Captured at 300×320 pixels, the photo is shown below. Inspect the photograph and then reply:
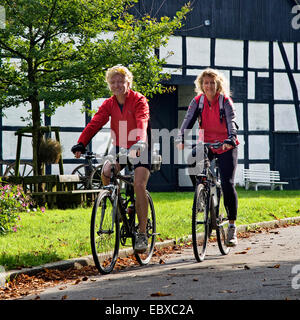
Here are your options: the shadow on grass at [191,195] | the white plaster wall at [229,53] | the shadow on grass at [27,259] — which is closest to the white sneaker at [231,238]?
the shadow on grass at [27,259]

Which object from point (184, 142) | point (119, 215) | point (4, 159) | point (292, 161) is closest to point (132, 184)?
point (119, 215)

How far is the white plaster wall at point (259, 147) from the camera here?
2150 centimetres

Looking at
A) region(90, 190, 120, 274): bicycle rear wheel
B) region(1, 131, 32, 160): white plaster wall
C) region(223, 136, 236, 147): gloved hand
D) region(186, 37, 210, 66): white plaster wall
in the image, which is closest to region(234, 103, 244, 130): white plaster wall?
region(186, 37, 210, 66): white plaster wall

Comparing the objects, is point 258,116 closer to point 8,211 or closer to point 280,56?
point 280,56

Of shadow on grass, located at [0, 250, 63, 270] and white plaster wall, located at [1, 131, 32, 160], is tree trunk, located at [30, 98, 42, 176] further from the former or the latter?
shadow on grass, located at [0, 250, 63, 270]

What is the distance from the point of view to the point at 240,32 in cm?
2123

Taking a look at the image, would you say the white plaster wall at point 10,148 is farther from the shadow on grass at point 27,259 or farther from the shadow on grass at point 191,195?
Answer: the shadow on grass at point 27,259

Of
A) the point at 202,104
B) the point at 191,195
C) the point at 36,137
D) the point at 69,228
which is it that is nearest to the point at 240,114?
the point at 191,195

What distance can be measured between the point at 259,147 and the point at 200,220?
1513 centimetres

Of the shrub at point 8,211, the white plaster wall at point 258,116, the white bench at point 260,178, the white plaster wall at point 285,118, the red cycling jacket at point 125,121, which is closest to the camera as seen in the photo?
the red cycling jacket at point 125,121

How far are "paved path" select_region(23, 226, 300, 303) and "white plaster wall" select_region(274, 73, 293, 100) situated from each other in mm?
14773

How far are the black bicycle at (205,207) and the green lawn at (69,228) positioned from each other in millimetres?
1305

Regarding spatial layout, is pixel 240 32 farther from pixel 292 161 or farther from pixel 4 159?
pixel 4 159

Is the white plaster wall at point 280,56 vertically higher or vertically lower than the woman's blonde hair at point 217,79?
higher
